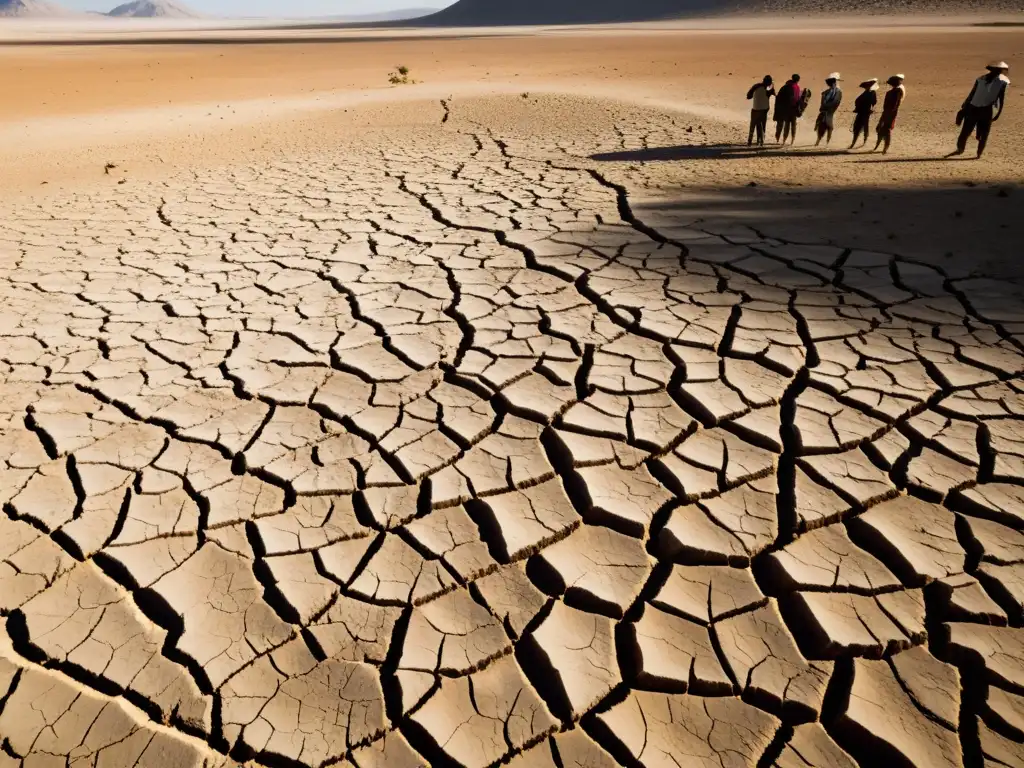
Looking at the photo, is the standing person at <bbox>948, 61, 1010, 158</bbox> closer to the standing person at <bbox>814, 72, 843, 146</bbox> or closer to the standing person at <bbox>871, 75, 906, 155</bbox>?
the standing person at <bbox>871, 75, 906, 155</bbox>

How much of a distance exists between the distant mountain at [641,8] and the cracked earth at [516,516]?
57819mm

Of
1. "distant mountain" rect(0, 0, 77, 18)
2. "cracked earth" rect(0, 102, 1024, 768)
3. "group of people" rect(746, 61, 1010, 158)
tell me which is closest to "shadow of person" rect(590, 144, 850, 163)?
"group of people" rect(746, 61, 1010, 158)

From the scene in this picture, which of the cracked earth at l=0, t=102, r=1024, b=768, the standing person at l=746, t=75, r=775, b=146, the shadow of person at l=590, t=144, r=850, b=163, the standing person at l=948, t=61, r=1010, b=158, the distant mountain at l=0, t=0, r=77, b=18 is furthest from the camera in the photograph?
the distant mountain at l=0, t=0, r=77, b=18

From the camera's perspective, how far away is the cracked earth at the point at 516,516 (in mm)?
1388

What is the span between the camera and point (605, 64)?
55.5ft

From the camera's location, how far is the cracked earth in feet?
4.55

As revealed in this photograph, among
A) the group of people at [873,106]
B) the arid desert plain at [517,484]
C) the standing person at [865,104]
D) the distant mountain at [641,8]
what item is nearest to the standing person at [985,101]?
the group of people at [873,106]

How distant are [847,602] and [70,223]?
Answer: 17.2 ft

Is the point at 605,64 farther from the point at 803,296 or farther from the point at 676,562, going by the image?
the point at 676,562

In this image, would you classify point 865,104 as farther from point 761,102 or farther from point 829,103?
point 761,102

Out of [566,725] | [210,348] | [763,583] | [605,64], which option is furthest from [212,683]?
[605,64]

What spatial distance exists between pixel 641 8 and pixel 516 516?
3233 inches

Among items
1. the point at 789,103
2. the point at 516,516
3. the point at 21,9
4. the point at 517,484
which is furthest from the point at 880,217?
the point at 21,9

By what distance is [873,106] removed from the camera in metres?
6.57
